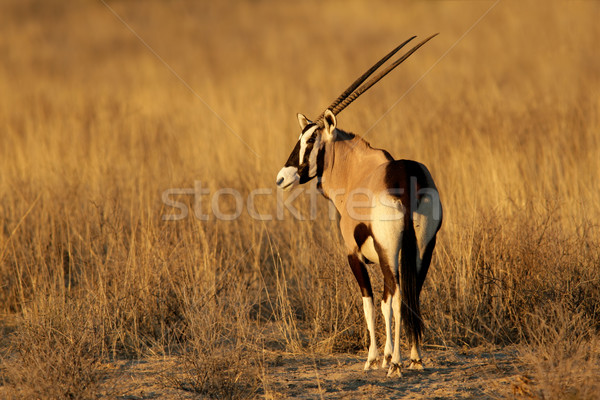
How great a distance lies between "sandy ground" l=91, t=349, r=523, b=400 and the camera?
4691 mm

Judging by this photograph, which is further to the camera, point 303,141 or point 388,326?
point 303,141

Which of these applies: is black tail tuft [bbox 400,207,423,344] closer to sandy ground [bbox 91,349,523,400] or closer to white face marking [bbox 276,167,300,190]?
sandy ground [bbox 91,349,523,400]

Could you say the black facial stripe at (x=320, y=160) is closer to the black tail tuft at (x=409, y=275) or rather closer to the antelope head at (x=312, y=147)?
the antelope head at (x=312, y=147)

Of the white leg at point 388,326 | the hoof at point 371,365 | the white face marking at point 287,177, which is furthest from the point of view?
the white face marking at point 287,177

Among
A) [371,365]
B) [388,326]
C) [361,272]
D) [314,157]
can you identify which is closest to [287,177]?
[314,157]

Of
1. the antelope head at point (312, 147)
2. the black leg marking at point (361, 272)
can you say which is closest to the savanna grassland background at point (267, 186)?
the black leg marking at point (361, 272)

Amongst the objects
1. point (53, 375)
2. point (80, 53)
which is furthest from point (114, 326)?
point (80, 53)

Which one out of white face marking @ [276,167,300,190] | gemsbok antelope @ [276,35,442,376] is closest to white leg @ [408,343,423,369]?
gemsbok antelope @ [276,35,442,376]

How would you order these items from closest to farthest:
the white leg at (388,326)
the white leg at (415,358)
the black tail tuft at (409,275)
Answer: the black tail tuft at (409,275) → the white leg at (388,326) → the white leg at (415,358)

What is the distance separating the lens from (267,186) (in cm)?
955

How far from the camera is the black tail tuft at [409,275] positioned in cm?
467

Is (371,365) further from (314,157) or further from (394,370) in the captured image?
(314,157)

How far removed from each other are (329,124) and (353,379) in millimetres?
1938

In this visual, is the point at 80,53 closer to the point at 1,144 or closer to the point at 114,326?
the point at 1,144
